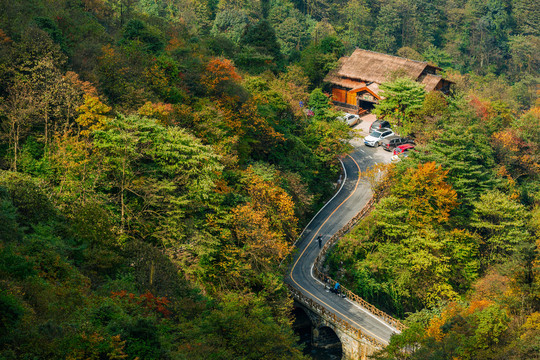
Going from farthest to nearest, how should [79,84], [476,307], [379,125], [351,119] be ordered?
[351,119] → [379,125] → [79,84] → [476,307]

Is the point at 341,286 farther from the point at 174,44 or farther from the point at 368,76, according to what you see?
the point at 368,76

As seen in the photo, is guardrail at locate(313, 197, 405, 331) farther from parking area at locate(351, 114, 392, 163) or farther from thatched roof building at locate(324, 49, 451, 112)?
thatched roof building at locate(324, 49, 451, 112)

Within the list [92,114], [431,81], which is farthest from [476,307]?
[431,81]

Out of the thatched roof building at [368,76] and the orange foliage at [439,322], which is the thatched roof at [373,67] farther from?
the orange foliage at [439,322]

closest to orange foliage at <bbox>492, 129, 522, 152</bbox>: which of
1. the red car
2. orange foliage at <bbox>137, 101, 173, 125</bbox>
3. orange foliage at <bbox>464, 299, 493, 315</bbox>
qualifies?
the red car

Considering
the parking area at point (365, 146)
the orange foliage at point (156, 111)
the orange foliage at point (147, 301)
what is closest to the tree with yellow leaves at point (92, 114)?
the orange foliage at point (156, 111)

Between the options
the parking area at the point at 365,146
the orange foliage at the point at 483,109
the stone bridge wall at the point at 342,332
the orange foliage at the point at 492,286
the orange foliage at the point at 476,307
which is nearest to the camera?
the orange foliage at the point at 476,307

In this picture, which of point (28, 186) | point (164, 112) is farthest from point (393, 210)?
point (28, 186)
